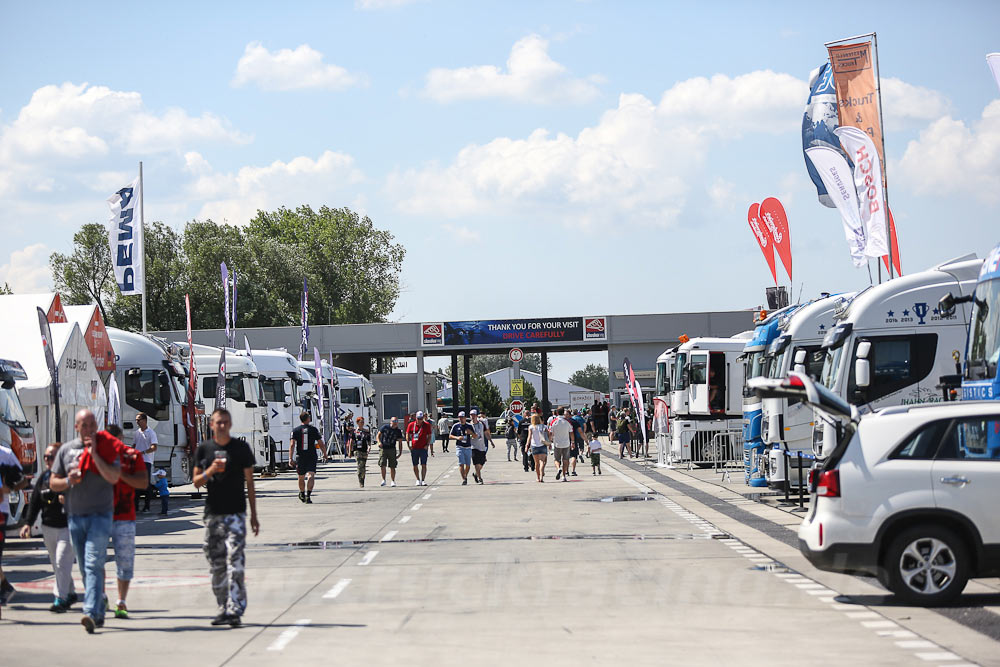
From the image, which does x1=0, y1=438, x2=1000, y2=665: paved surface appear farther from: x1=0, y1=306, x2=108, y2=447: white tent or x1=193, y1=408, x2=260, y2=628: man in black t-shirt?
x1=0, y1=306, x2=108, y2=447: white tent

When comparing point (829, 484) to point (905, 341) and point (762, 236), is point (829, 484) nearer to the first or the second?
point (905, 341)

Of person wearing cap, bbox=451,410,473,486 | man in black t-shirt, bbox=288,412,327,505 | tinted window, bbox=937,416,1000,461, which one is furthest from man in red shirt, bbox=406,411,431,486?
tinted window, bbox=937,416,1000,461

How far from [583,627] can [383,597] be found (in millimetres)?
2509

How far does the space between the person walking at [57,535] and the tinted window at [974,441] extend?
7.58 meters

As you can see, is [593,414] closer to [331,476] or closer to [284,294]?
[331,476]

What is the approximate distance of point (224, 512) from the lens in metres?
10.5

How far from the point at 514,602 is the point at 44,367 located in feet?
38.9

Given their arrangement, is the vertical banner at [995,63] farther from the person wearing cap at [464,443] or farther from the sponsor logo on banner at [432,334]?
the sponsor logo on banner at [432,334]

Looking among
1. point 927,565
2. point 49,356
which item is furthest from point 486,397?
point 927,565

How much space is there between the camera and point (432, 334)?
7031 centimetres

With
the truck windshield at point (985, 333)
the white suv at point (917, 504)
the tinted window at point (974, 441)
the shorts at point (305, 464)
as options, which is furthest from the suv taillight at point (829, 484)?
the shorts at point (305, 464)

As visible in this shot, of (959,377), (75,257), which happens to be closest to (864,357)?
(959,377)

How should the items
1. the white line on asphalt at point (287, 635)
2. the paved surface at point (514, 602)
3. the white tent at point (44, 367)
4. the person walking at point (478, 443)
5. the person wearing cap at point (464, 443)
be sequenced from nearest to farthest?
the paved surface at point (514, 602)
the white line on asphalt at point (287, 635)
the white tent at point (44, 367)
the person wearing cap at point (464, 443)
the person walking at point (478, 443)

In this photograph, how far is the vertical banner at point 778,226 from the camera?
104ft
